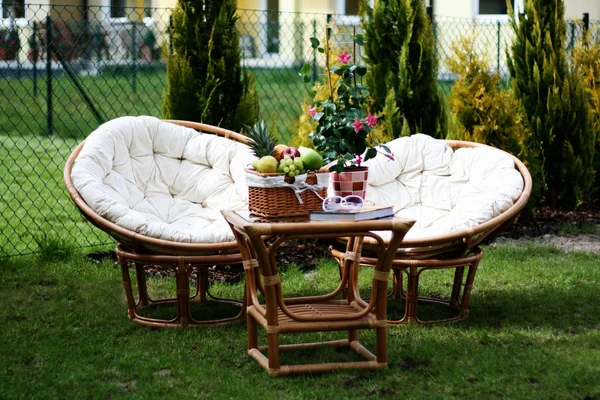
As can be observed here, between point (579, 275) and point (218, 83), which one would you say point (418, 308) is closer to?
point (579, 275)

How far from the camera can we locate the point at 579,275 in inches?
224

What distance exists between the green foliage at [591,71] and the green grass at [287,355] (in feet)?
9.78

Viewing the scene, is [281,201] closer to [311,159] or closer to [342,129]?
[311,159]

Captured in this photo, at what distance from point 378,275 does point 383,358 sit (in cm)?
36

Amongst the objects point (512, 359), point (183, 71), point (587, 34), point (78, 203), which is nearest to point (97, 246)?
point (183, 71)

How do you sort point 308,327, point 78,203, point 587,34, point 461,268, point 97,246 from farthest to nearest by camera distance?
point 587,34, point 97,246, point 461,268, point 78,203, point 308,327

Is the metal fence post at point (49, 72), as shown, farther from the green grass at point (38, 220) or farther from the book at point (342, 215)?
the book at point (342, 215)

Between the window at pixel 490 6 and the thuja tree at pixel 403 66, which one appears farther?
the window at pixel 490 6

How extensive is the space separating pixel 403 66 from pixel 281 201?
3350mm

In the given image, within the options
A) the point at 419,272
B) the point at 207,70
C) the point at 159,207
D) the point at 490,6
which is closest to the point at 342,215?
the point at 419,272

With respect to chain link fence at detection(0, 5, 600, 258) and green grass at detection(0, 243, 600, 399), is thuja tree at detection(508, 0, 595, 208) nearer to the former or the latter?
chain link fence at detection(0, 5, 600, 258)

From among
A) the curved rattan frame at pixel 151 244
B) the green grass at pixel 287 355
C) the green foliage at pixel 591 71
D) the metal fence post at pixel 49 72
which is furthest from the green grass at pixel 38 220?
the green foliage at pixel 591 71

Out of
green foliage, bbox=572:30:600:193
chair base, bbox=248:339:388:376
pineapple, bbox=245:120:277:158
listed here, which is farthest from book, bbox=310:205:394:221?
green foliage, bbox=572:30:600:193

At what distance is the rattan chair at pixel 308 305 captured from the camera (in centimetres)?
370
